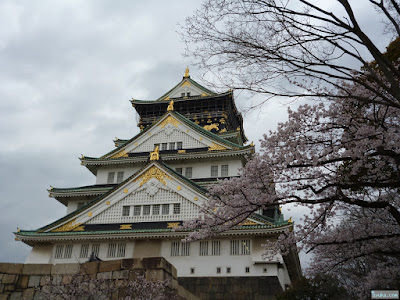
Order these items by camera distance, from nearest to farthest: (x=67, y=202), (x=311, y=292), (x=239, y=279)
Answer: (x=311, y=292) → (x=239, y=279) → (x=67, y=202)

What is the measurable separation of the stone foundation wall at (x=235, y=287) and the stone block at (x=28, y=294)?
11.1 meters

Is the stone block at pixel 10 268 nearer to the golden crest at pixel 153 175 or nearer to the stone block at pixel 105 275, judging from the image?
the stone block at pixel 105 275

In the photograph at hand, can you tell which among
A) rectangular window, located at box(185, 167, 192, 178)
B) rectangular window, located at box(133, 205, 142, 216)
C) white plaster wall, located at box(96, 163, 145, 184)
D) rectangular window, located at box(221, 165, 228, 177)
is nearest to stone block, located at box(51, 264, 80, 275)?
rectangular window, located at box(133, 205, 142, 216)

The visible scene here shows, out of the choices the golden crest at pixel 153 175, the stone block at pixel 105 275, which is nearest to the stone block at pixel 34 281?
the stone block at pixel 105 275

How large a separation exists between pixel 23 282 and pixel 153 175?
13731 mm

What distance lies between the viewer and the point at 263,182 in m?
12.6

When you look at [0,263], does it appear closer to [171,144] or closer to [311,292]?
[311,292]

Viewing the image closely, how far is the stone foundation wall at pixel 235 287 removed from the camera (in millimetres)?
21625

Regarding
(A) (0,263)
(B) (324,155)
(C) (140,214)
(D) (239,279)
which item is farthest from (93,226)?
(B) (324,155)

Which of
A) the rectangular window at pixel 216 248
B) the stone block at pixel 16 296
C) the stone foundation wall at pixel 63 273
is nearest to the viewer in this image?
the stone foundation wall at pixel 63 273

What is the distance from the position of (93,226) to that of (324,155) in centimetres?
1843

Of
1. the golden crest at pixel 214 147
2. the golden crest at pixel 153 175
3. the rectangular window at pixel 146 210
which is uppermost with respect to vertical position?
the golden crest at pixel 214 147

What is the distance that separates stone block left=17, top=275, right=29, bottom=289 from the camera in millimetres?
13414

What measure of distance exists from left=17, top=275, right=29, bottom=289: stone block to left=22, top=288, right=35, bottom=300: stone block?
0.17m
